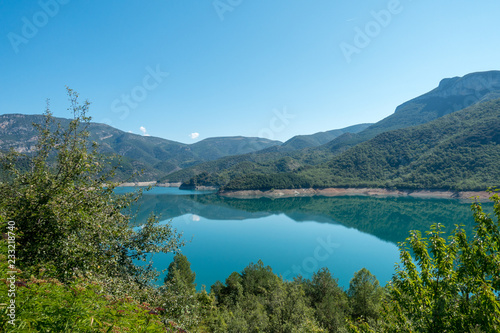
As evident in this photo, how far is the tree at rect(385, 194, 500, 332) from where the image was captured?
417 cm

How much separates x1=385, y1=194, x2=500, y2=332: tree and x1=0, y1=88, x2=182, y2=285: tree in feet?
22.6

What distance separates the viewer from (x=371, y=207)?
89375 mm

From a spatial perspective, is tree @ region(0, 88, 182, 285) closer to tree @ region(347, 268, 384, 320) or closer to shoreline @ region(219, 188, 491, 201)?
tree @ region(347, 268, 384, 320)

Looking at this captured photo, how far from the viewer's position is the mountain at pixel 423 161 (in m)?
112

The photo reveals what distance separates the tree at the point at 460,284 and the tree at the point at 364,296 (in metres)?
14.8

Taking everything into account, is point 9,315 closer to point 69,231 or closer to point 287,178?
point 69,231

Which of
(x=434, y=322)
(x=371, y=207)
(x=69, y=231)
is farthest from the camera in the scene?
(x=371, y=207)

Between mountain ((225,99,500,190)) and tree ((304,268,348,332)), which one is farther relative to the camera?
mountain ((225,99,500,190))

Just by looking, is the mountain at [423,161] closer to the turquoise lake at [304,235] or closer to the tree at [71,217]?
the turquoise lake at [304,235]

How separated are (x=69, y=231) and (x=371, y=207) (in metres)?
99.0

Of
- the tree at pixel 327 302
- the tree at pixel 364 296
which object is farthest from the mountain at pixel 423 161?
the tree at pixel 327 302

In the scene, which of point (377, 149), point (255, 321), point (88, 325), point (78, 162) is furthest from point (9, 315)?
point (377, 149)

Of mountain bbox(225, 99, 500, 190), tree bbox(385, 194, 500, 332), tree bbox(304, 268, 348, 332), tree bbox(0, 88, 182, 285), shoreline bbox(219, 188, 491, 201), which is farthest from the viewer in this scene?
shoreline bbox(219, 188, 491, 201)

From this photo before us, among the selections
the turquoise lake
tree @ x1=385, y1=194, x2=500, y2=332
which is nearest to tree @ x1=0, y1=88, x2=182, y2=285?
tree @ x1=385, y1=194, x2=500, y2=332
